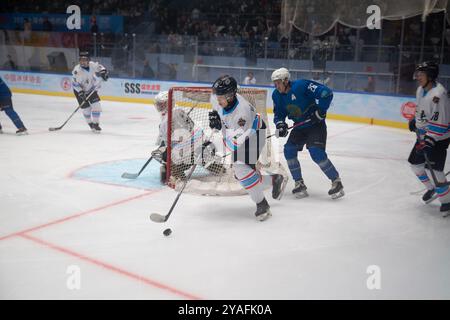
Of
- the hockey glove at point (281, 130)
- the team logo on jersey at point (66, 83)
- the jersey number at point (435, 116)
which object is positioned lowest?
the team logo on jersey at point (66, 83)

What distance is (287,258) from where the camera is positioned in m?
2.62

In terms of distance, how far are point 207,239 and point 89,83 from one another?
485 centimetres

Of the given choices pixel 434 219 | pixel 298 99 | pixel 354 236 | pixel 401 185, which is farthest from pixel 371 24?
pixel 354 236

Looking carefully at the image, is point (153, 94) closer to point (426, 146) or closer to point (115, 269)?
point (426, 146)

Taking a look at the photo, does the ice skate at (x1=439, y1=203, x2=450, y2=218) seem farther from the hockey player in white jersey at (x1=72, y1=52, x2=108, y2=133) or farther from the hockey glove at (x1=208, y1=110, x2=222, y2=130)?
the hockey player in white jersey at (x1=72, y1=52, x2=108, y2=133)

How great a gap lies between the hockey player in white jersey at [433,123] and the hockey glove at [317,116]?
0.67m

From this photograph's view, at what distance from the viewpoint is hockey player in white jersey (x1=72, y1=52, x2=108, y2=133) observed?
23.0 feet

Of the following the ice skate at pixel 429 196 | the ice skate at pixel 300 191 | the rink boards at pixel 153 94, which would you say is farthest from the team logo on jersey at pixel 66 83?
the ice skate at pixel 429 196

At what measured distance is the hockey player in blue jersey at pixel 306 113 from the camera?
12.1 feet

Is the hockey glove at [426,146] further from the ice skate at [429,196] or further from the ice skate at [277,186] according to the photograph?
A: the ice skate at [277,186]

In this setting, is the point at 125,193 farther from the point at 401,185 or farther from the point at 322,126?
the point at 401,185

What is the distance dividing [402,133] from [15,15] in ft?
42.2

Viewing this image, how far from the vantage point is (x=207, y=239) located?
2.90m

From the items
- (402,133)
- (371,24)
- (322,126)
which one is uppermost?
(371,24)
